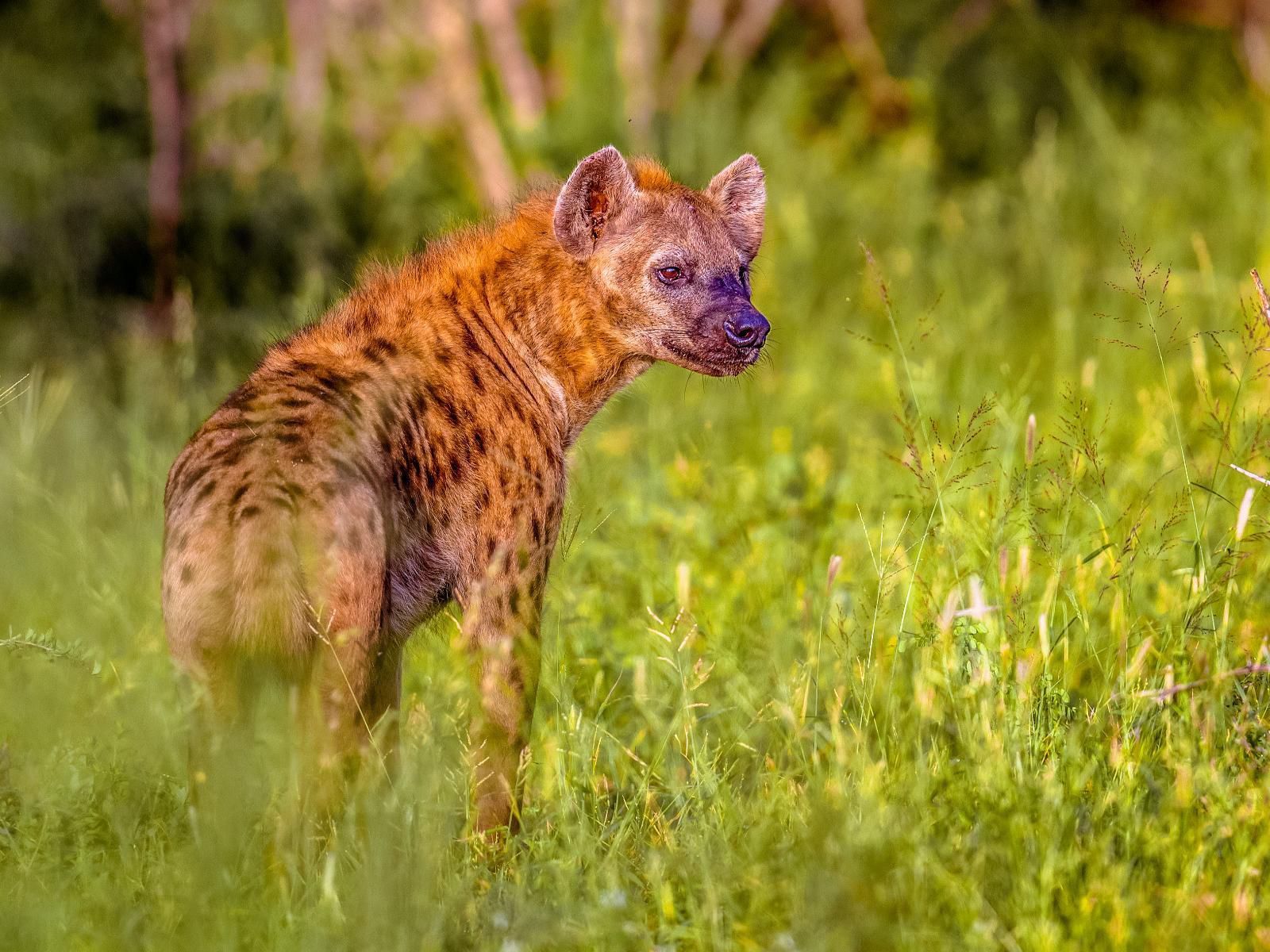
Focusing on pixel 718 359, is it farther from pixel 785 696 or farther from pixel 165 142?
pixel 165 142

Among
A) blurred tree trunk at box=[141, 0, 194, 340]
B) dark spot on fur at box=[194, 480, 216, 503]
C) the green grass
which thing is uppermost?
blurred tree trunk at box=[141, 0, 194, 340]

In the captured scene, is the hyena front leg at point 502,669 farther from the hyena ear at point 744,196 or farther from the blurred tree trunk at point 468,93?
the blurred tree trunk at point 468,93

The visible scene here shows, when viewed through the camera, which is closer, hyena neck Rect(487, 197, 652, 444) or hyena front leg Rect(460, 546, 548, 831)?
hyena front leg Rect(460, 546, 548, 831)

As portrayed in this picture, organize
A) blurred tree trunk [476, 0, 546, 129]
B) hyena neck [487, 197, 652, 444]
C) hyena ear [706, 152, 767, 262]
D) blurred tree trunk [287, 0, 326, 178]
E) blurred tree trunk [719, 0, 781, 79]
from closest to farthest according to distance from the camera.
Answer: hyena neck [487, 197, 652, 444], hyena ear [706, 152, 767, 262], blurred tree trunk [287, 0, 326, 178], blurred tree trunk [476, 0, 546, 129], blurred tree trunk [719, 0, 781, 79]

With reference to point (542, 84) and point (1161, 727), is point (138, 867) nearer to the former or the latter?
point (1161, 727)

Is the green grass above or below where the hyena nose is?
below

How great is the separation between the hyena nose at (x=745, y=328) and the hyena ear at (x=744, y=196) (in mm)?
468

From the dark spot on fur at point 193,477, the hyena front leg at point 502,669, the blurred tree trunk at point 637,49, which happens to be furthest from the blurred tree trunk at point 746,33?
the dark spot on fur at point 193,477

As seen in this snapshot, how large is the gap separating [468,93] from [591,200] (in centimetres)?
493

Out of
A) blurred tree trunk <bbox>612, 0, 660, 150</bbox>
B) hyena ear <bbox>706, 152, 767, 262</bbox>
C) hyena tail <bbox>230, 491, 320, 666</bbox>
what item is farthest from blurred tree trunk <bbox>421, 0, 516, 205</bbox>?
hyena tail <bbox>230, 491, 320, 666</bbox>

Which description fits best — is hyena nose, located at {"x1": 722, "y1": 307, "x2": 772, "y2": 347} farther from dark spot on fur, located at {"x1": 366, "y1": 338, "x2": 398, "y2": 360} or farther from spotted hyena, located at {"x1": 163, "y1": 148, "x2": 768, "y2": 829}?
dark spot on fur, located at {"x1": 366, "y1": 338, "x2": 398, "y2": 360}

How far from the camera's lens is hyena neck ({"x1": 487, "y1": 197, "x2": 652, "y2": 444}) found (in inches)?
171

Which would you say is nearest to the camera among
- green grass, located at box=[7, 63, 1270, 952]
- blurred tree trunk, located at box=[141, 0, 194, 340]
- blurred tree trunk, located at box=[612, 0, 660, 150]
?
green grass, located at box=[7, 63, 1270, 952]

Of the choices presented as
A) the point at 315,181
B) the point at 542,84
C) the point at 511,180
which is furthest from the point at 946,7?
the point at 315,181
